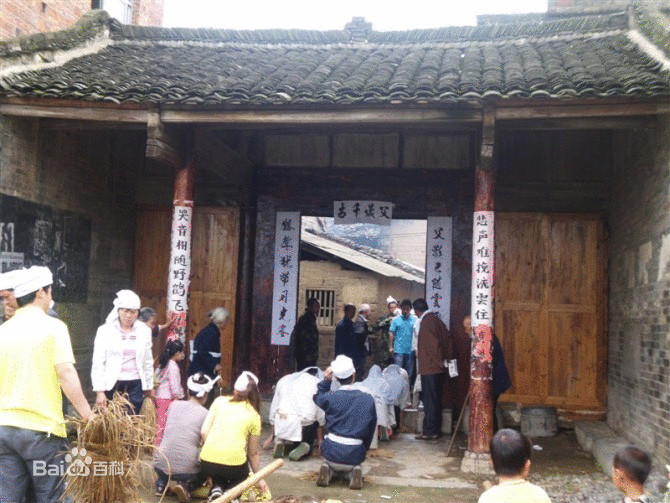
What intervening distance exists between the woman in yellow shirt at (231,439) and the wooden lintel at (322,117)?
3.00 m

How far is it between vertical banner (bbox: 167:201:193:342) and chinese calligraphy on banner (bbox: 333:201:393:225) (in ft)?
8.76

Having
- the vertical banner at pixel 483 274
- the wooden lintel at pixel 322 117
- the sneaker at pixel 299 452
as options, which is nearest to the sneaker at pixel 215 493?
the sneaker at pixel 299 452

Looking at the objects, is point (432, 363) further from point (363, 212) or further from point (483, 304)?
point (363, 212)

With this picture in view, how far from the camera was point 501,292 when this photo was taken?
9898 millimetres

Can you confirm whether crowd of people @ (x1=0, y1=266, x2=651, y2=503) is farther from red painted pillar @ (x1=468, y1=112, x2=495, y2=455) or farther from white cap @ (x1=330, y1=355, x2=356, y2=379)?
red painted pillar @ (x1=468, y1=112, x2=495, y2=455)

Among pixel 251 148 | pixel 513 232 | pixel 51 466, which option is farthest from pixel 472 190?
pixel 51 466

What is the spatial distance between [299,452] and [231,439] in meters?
2.25

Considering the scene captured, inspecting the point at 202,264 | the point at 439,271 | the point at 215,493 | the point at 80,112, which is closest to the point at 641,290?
the point at 439,271

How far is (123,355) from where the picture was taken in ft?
21.9

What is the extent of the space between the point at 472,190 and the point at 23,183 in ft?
20.2

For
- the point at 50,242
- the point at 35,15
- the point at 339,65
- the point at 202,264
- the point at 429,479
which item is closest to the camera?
the point at 429,479

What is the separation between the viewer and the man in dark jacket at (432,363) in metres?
9.15

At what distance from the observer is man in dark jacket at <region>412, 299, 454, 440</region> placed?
9148 millimetres

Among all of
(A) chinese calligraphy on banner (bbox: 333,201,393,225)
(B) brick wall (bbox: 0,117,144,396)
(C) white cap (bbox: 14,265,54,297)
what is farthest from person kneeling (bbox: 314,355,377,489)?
(B) brick wall (bbox: 0,117,144,396)
